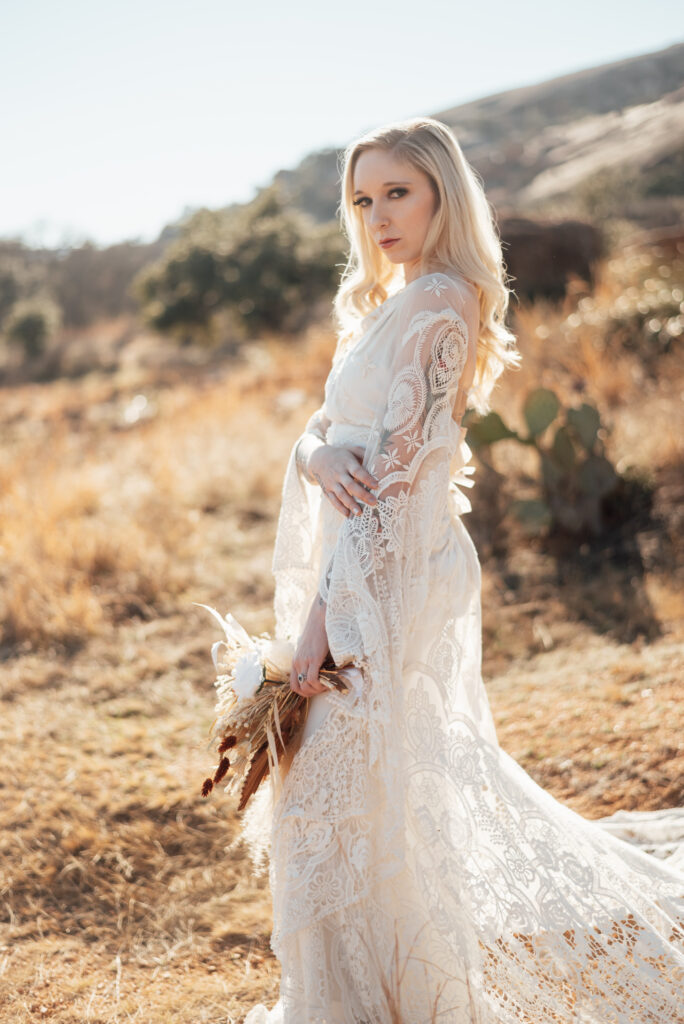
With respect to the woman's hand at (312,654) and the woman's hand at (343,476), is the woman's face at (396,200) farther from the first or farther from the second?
the woman's hand at (312,654)

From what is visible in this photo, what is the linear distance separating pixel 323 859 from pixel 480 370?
1.33 metres

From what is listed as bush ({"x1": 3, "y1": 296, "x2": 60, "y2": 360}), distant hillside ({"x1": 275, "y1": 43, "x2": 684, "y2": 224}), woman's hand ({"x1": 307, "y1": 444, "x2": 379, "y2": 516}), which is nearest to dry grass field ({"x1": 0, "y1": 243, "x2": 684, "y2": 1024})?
distant hillside ({"x1": 275, "y1": 43, "x2": 684, "y2": 224})

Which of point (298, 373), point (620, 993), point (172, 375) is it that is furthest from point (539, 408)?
point (172, 375)

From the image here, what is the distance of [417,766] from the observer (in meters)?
1.91

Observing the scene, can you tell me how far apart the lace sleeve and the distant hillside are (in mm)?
796

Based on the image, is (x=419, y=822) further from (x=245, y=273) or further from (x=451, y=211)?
(x=245, y=273)

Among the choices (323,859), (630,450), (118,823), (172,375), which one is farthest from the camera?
(172,375)

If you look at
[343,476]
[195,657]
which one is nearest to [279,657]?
[343,476]

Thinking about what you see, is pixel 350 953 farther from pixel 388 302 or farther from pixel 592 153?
pixel 592 153

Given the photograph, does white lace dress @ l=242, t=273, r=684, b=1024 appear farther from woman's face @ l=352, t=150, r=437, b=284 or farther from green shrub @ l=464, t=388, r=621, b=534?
green shrub @ l=464, t=388, r=621, b=534

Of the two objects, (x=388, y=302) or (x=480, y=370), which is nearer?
(x=388, y=302)

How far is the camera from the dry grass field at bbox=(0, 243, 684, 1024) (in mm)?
2797

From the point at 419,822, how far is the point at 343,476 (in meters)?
0.85

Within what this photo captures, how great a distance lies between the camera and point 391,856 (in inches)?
71.7
